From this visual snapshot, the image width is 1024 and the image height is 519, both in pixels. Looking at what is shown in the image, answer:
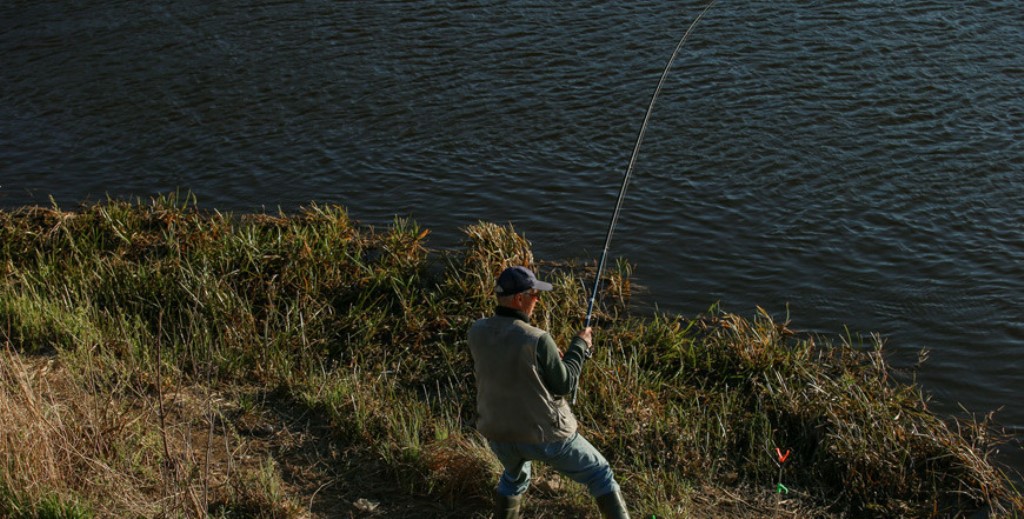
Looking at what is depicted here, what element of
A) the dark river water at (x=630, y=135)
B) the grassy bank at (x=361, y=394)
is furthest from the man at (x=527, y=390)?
the dark river water at (x=630, y=135)

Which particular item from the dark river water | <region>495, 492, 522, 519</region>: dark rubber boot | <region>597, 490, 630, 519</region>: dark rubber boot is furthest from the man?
the dark river water

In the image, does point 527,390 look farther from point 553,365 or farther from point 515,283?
point 515,283

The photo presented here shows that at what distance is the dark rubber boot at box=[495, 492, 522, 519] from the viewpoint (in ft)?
18.1

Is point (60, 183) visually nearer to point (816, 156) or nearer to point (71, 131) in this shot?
point (71, 131)

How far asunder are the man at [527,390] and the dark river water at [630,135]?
3851 mm

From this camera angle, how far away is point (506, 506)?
18.2ft

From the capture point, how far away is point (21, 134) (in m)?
14.5

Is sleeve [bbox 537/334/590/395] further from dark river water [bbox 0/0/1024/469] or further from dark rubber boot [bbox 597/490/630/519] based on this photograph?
dark river water [bbox 0/0/1024/469]

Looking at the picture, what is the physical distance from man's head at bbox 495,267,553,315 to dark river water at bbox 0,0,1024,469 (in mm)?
4308

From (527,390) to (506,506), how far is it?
2.61 feet

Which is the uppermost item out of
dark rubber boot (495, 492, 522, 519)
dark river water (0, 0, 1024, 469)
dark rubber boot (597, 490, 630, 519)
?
dark rubber boot (597, 490, 630, 519)

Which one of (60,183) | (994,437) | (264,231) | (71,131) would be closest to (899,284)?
(994,437)

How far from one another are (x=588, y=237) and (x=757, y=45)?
211 inches

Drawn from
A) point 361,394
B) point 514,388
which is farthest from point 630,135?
point 514,388
